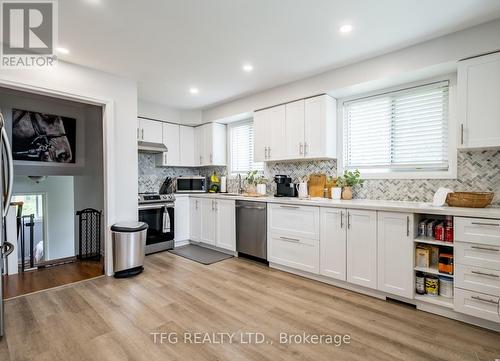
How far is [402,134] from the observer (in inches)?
123

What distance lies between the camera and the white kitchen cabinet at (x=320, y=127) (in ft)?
11.1

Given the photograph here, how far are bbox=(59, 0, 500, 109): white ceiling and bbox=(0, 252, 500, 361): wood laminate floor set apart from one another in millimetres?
Answer: 2617

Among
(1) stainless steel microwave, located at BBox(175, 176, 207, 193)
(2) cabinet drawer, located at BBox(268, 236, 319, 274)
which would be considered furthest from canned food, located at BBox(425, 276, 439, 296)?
(1) stainless steel microwave, located at BBox(175, 176, 207, 193)

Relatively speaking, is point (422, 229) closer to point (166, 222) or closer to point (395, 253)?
point (395, 253)

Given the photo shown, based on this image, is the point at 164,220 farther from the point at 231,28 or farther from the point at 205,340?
the point at 231,28

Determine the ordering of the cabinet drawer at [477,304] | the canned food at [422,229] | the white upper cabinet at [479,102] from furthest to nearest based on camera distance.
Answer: the canned food at [422,229]
the white upper cabinet at [479,102]
the cabinet drawer at [477,304]

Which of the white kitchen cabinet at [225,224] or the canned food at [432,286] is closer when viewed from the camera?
the canned food at [432,286]

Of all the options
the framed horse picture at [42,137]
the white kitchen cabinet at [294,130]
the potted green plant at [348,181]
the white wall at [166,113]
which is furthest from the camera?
the white wall at [166,113]

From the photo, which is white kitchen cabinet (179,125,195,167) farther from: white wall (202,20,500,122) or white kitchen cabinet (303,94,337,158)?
white kitchen cabinet (303,94,337,158)

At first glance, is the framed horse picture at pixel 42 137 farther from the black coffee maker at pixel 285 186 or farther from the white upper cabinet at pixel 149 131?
the black coffee maker at pixel 285 186

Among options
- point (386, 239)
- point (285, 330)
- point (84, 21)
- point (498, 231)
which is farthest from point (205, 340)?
point (84, 21)

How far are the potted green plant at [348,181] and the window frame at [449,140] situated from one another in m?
0.11

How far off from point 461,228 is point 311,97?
225 centimetres

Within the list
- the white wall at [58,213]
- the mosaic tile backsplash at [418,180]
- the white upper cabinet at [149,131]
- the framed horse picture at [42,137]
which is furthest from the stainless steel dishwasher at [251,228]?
the white wall at [58,213]
